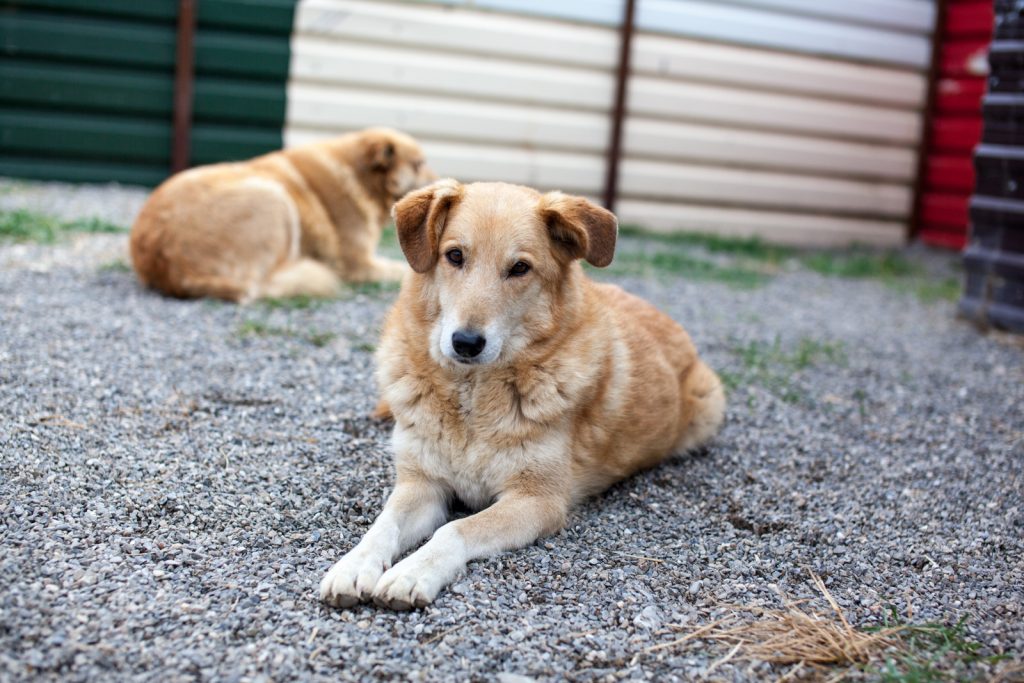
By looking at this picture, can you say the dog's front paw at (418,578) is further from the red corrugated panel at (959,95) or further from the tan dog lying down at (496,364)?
the red corrugated panel at (959,95)

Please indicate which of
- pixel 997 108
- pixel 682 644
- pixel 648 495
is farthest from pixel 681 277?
pixel 682 644

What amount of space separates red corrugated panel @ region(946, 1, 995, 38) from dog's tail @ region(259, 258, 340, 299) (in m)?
7.35

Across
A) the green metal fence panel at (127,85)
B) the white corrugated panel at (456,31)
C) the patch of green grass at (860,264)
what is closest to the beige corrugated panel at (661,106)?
the white corrugated panel at (456,31)

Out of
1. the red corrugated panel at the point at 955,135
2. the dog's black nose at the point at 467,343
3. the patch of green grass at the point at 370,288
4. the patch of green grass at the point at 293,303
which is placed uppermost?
the red corrugated panel at the point at 955,135

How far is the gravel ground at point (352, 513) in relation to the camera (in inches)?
92.3

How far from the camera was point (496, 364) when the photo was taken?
313 centimetres

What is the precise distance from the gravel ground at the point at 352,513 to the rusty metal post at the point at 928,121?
17.7 ft

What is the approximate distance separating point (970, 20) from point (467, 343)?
9.13 meters

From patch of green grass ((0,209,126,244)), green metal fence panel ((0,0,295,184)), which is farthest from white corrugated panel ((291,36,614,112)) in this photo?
patch of green grass ((0,209,126,244))

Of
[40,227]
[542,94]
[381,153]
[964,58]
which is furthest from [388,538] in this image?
[964,58]

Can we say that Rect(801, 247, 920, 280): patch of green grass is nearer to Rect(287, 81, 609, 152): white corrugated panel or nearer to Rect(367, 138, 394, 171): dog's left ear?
Rect(287, 81, 609, 152): white corrugated panel

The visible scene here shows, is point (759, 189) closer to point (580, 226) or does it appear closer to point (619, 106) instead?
point (619, 106)

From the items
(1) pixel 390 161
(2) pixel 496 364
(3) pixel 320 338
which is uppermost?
(1) pixel 390 161

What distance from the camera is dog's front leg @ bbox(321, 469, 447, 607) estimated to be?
2529mm
